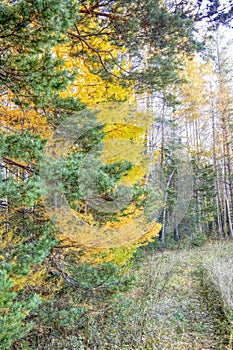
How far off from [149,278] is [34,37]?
5.42 m

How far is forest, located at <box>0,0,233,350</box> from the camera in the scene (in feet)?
6.94

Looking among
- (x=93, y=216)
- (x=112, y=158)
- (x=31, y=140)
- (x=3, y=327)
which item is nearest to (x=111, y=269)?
(x=93, y=216)

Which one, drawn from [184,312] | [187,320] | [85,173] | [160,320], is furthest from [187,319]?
[85,173]

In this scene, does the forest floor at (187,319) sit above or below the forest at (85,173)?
below

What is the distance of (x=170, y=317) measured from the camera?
4.72 meters

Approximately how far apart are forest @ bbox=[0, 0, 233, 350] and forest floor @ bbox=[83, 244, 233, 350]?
0.08ft

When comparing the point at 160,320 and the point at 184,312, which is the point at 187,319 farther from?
the point at 160,320

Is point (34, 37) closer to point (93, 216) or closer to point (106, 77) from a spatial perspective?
point (106, 77)

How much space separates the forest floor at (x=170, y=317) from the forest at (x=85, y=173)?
0.08 feet

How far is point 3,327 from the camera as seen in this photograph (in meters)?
1.95

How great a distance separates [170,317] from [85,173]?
371 cm

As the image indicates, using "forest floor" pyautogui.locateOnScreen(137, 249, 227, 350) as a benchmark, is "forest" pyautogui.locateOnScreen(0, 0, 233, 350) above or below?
above

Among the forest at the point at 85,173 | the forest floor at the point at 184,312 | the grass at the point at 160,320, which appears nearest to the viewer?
the forest at the point at 85,173

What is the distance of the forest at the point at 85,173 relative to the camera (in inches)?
83.3
